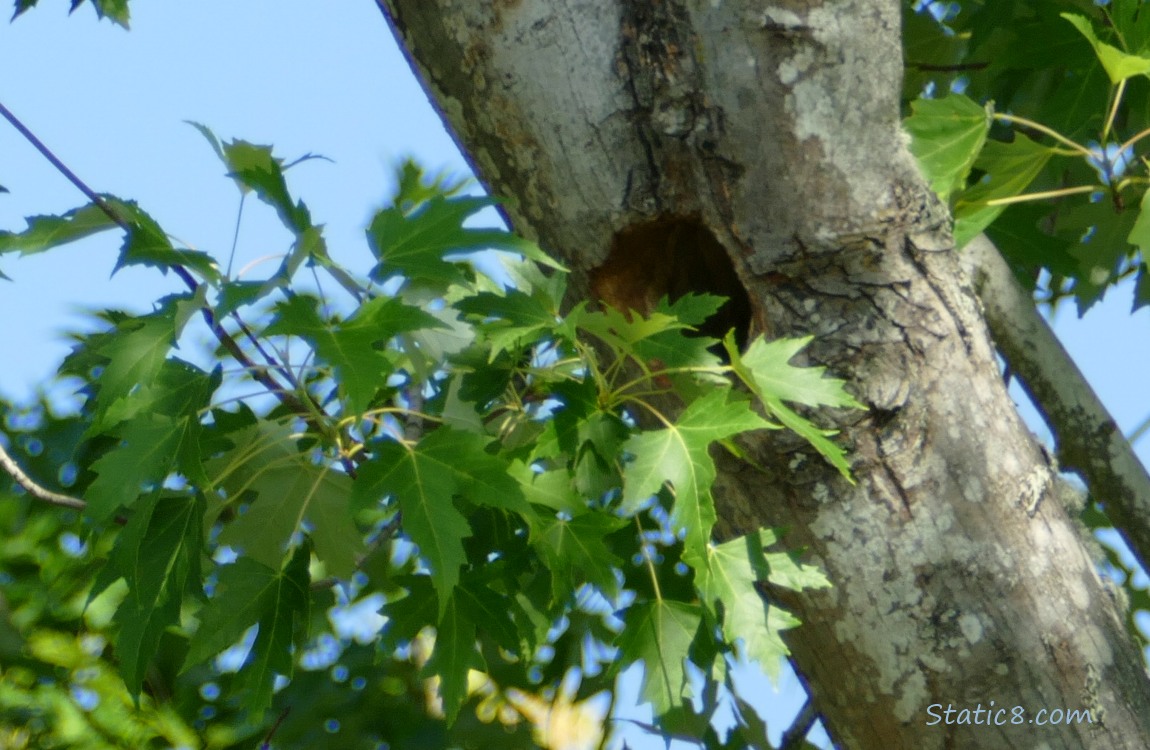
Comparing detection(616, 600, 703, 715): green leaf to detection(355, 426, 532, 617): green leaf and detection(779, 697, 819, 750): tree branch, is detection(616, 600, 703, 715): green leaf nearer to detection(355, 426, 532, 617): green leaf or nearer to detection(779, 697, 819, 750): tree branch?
detection(355, 426, 532, 617): green leaf

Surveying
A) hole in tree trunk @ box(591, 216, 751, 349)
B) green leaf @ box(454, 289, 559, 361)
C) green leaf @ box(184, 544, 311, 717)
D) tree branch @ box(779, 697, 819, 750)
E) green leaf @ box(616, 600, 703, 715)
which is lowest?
tree branch @ box(779, 697, 819, 750)

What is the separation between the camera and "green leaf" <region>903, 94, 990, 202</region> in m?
1.56

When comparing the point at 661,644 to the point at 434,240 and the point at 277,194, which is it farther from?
the point at 277,194

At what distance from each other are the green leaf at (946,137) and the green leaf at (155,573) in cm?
103

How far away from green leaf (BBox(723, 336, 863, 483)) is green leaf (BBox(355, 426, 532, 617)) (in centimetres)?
30

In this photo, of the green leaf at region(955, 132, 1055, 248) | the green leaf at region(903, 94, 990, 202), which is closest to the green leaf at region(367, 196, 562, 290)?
the green leaf at region(903, 94, 990, 202)

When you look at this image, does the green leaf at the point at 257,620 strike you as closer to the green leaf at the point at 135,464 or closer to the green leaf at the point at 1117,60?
the green leaf at the point at 135,464

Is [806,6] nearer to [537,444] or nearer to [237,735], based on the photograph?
[537,444]

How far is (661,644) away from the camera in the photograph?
1.48 meters

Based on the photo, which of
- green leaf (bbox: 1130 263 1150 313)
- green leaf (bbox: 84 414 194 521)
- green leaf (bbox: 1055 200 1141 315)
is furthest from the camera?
green leaf (bbox: 1130 263 1150 313)

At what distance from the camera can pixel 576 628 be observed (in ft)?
7.18

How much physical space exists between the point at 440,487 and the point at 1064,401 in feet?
4.04

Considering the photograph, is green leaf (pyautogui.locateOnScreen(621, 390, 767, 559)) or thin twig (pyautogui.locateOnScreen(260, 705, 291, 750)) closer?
green leaf (pyautogui.locateOnScreen(621, 390, 767, 559))

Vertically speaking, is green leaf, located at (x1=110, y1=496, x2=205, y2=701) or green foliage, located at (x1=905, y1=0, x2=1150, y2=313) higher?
green leaf, located at (x1=110, y1=496, x2=205, y2=701)
